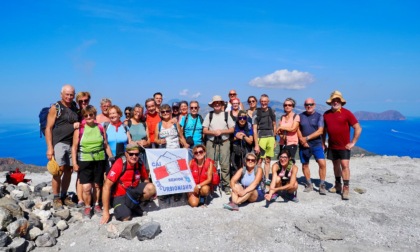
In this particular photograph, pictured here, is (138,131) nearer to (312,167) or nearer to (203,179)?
(203,179)

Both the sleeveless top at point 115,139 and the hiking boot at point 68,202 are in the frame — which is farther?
the hiking boot at point 68,202

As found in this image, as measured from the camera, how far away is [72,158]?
6266 millimetres

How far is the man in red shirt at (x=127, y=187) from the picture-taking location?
6141mm

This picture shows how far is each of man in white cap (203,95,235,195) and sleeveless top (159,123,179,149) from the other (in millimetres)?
856

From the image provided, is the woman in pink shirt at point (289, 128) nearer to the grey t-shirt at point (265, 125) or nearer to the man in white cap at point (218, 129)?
the grey t-shirt at point (265, 125)

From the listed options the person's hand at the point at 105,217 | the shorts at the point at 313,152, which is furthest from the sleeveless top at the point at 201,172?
the shorts at the point at 313,152

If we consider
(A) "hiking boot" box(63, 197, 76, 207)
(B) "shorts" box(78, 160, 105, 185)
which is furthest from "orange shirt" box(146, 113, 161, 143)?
(A) "hiking boot" box(63, 197, 76, 207)

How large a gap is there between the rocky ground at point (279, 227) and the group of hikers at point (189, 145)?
383 millimetres

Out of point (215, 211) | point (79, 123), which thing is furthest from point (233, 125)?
point (79, 123)

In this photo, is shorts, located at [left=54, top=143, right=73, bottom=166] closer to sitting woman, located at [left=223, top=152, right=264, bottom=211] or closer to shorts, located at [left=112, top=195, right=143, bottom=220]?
shorts, located at [left=112, top=195, right=143, bottom=220]

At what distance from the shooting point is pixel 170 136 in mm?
7574

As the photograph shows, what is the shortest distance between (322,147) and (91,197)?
21.7ft

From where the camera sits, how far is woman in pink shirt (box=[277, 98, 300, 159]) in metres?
8.06

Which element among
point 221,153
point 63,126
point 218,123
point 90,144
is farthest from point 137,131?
point 221,153
